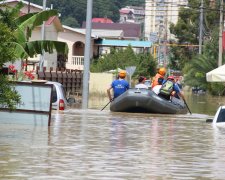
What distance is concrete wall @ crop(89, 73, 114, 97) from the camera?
63.5 m

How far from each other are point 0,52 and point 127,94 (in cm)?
1319

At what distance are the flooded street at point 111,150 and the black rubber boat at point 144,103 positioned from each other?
12.7 feet

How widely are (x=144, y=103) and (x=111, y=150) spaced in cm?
1377

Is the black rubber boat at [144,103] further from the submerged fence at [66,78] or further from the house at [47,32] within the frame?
the house at [47,32]

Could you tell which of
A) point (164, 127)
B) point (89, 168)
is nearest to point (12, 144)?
point (89, 168)

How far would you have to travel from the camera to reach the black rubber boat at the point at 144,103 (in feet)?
105

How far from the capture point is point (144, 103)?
1267 inches

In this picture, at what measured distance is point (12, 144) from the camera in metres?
18.8

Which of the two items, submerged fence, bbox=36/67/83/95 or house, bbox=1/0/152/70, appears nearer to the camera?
submerged fence, bbox=36/67/83/95

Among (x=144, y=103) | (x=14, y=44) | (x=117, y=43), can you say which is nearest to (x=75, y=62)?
(x=117, y=43)

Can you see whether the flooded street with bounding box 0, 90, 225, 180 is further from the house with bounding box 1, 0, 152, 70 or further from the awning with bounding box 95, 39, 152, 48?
the awning with bounding box 95, 39, 152, 48

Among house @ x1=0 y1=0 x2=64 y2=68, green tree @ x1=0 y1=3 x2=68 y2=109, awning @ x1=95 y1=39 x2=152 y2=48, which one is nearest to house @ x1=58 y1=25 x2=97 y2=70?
awning @ x1=95 y1=39 x2=152 y2=48

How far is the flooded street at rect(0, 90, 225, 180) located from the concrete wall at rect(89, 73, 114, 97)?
116 ft

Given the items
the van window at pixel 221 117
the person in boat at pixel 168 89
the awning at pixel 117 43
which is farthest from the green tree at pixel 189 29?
the van window at pixel 221 117
